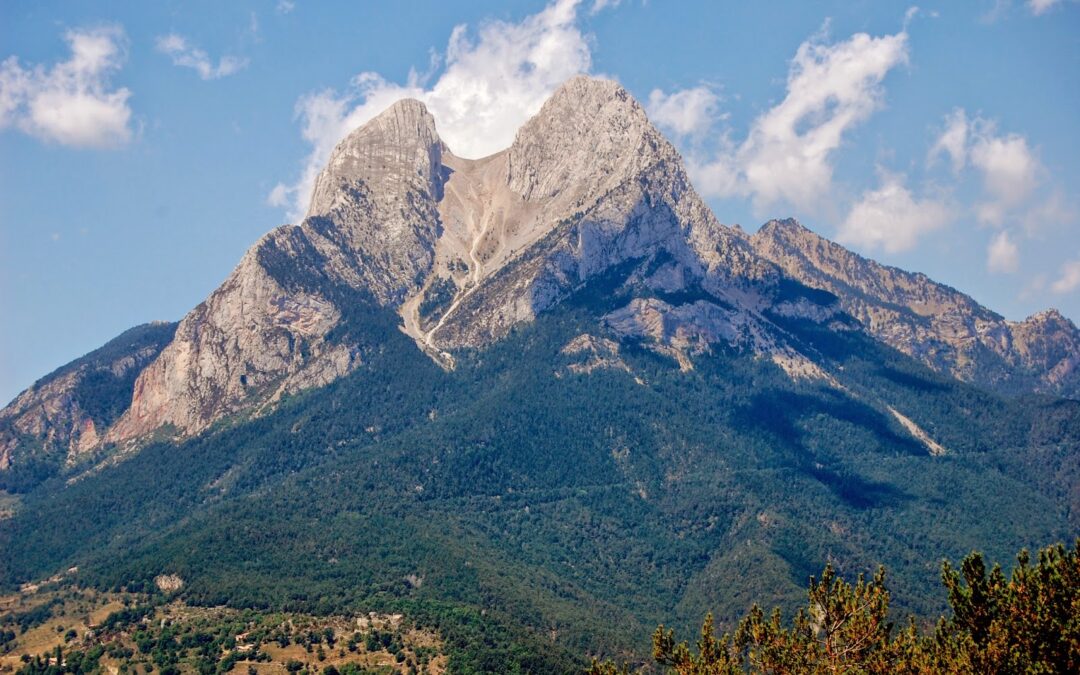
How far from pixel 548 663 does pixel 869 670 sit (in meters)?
121

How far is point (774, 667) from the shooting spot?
257ft

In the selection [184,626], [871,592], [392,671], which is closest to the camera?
[871,592]

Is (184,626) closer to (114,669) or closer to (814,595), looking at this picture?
(114,669)

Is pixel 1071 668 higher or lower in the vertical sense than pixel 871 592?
lower

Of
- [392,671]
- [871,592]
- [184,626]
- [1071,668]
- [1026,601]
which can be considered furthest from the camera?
[184,626]

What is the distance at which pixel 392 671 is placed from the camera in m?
178

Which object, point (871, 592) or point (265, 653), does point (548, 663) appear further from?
point (871, 592)

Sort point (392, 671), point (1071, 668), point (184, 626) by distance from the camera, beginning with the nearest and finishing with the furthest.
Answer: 1. point (1071, 668)
2. point (392, 671)
3. point (184, 626)

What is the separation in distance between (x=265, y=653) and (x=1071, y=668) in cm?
14427


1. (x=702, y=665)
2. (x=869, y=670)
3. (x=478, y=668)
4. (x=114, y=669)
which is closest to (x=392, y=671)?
(x=478, y=668)

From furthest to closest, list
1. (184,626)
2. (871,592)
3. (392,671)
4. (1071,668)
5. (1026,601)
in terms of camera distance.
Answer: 1. (184,626)
2. (392,671)
3. (871,592)
4. (1026,601)
5. (1071,668)

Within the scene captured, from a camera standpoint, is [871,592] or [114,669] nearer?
[871,592]

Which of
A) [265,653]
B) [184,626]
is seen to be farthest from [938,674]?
[184,626]

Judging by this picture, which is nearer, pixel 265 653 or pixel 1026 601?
pixel 1026 601
